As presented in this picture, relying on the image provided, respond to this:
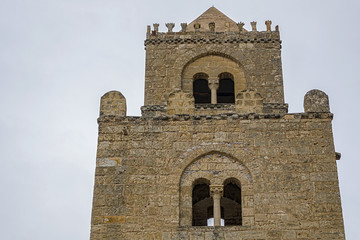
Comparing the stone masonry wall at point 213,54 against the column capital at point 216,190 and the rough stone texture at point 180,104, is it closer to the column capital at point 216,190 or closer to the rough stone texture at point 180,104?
the rough stone texture at point 180,104

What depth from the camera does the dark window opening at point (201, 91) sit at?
23.0 metres

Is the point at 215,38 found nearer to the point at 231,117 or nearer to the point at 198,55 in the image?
the point at 198,55

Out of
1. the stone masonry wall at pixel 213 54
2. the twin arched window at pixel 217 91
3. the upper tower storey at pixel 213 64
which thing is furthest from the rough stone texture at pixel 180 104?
the twin arched window at pixel 217 91

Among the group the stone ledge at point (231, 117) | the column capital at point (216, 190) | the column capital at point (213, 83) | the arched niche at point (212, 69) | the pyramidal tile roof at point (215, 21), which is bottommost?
the column capital at point (216, 190)

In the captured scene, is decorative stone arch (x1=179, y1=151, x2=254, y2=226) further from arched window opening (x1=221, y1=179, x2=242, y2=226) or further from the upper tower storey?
the upper tower storey

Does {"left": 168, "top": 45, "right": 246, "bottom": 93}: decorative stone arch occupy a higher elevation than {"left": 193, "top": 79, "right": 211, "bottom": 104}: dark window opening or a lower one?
higher

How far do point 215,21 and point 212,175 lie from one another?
9285 millimetres

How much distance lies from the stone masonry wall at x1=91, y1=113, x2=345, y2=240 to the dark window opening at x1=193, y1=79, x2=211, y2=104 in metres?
6.06

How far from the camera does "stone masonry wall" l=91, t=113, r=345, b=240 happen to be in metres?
15.3

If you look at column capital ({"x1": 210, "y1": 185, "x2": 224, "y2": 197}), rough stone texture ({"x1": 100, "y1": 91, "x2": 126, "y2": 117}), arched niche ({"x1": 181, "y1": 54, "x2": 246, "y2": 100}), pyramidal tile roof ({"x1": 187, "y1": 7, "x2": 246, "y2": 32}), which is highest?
pyramidal tile roof ({"x1": 187, "y1": 7, "x2": 246, "y2": 32})

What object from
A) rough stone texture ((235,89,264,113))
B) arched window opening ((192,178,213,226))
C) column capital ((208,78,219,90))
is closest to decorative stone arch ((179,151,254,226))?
rough stone texture ((235,89,264,113))

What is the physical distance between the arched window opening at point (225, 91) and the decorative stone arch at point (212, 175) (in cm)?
659

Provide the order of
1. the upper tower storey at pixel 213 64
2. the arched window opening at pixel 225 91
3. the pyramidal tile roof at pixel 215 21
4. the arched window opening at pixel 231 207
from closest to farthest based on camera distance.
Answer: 1. the arched window opening at pixel 231 207
2. the upper tower storey at pixel 213 64
3. the arched window opening at pixel 225 91
4. the pyramidal tile roof at pixel 215 21

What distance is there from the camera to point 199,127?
16.9 meters
